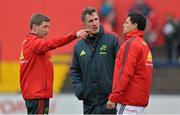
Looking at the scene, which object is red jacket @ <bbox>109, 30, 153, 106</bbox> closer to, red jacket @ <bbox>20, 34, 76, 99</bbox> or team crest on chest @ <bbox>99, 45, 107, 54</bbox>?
team crest on chest @ <bbox>99, 45, 107, 54</bbox>

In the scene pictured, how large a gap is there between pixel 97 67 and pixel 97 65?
26mm

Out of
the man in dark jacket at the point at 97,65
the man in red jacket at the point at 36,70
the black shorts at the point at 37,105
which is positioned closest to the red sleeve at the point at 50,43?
the man in red jacket at the point at 36,70

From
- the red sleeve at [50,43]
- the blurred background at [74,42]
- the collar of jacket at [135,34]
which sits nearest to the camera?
the collar of jacket at [135,34]

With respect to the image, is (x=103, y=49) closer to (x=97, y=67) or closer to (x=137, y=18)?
(x=97, y=67)

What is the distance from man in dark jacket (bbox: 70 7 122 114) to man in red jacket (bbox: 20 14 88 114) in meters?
0.43

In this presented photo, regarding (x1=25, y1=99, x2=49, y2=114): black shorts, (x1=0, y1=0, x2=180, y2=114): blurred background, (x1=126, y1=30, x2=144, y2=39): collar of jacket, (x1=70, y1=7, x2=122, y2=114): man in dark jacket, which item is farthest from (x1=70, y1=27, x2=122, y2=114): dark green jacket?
(x1=0, y1=0, x2=180, y2=114): blurred background

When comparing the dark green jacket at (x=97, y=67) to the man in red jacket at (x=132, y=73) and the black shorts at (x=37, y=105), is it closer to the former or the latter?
the black shorts at (x=37, y=105)

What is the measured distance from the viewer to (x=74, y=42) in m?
20.7

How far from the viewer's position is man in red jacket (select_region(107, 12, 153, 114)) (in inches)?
313

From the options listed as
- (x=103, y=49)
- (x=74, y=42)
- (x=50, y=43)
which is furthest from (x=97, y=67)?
(x=74, y=42)

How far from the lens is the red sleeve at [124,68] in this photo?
7.94 meters

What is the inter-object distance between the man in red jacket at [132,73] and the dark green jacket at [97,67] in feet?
2.00

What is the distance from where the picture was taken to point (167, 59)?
19.8 metres

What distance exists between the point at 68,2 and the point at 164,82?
17.2ft
